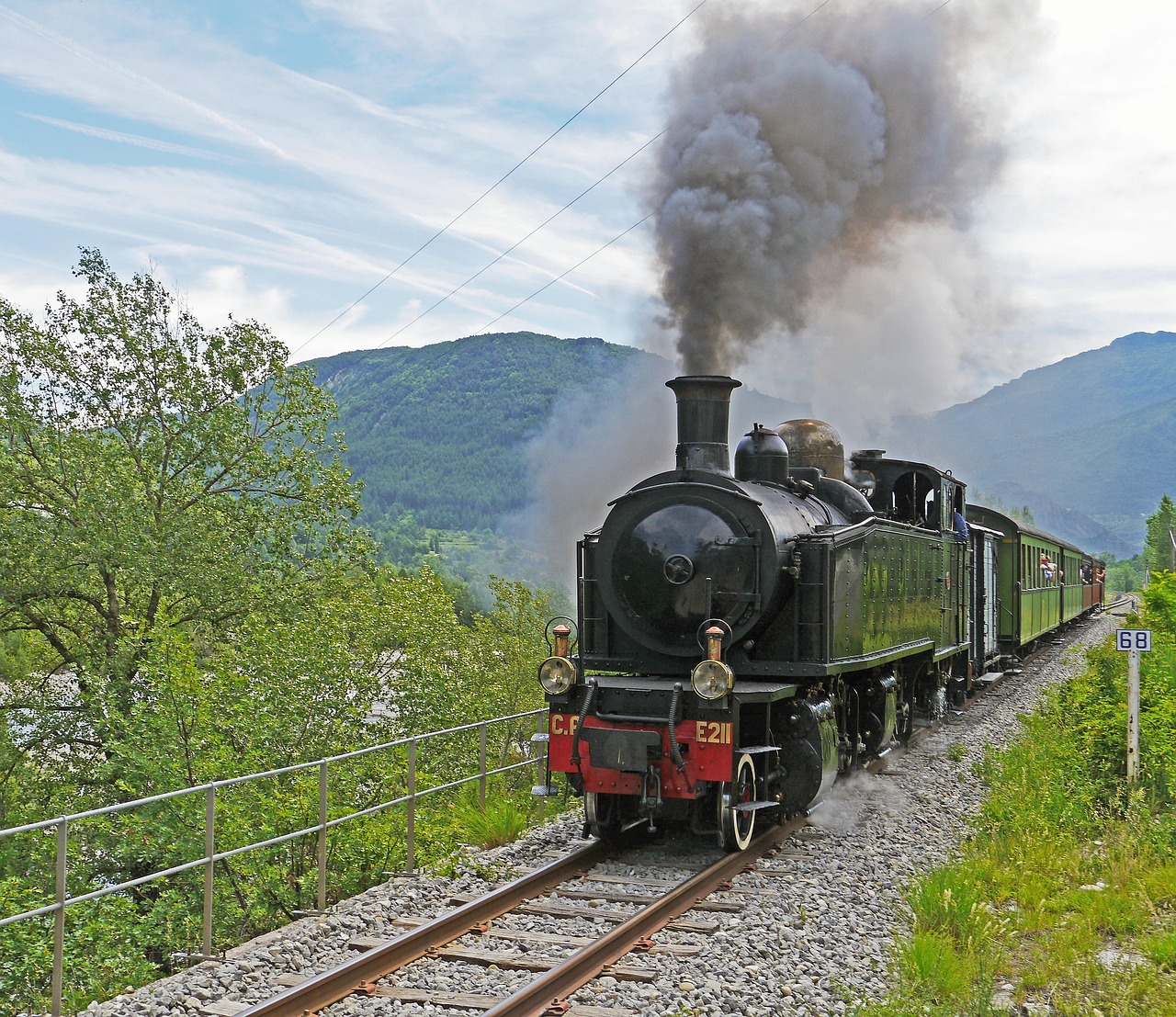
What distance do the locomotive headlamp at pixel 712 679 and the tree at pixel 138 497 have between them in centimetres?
1037

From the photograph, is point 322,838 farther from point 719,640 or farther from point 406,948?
point 719,640

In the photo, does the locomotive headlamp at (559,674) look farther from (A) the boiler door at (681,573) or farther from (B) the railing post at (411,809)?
(B) the railing post at (411,809)

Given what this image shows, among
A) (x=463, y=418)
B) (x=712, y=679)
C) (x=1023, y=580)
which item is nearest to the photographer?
(x=712, y=679)

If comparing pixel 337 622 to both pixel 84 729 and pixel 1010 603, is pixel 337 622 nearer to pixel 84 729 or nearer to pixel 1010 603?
pixel 84 729

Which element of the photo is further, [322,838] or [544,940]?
[322,838]

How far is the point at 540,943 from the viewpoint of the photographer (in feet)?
20.6

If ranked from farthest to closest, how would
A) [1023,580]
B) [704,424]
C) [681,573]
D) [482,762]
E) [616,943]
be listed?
[1023,580] → [704,424] → [482,762] → [681,573] → [616,943]

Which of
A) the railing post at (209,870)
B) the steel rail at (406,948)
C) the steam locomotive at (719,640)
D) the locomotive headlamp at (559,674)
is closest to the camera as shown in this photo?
the steel rail at (406,948)

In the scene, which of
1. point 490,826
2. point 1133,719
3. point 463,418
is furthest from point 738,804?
point 463,418

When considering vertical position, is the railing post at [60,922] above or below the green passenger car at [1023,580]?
below

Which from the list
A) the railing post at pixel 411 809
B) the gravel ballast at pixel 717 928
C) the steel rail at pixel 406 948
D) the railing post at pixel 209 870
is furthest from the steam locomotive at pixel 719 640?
the railing post at pixel 209 870

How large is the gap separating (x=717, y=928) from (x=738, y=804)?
1.79 meters

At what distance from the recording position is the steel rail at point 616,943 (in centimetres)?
525

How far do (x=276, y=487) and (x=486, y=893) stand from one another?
44.0 ft
